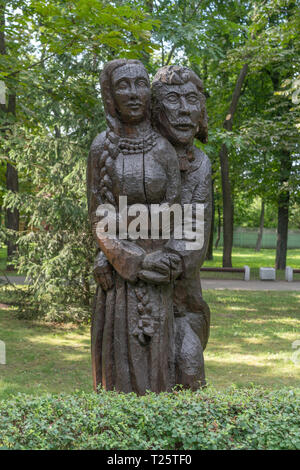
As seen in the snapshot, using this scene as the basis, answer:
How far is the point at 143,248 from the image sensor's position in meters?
3.99

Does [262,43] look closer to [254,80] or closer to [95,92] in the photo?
[95,92]

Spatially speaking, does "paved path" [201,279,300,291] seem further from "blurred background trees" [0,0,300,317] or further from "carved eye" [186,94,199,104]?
"carved eye" [186,94,199,104]

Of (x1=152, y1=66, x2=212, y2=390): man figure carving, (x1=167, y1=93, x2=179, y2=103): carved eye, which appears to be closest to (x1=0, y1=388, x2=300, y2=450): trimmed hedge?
(x1=152, y1=66, x2=212, y2=390): man figure carving

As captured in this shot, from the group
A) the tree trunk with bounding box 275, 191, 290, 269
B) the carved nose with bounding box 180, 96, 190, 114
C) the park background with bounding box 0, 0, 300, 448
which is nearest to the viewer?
the park background with bounding box 0, 0, 300, 448

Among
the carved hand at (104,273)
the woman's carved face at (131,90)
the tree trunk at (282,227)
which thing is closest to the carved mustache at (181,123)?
the woman's carved face at (131,90)

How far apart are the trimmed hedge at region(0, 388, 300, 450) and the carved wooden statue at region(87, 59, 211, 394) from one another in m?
0.66

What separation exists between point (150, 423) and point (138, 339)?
0.98 m

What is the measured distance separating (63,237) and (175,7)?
672cm

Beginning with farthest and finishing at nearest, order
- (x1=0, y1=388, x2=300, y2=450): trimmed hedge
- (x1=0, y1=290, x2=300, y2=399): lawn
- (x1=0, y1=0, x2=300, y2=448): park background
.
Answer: (x1=0, y1=290, x2=300, y2=399): lawn, (x1=0, y1=0, x2=300, y2=448): park background, (x1=0, y1=388, x2=300, y2=450): trimmed hedge

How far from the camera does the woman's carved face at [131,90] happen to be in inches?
152

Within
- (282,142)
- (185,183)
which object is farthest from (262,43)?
(185,183)

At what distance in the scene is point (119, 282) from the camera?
3.95 metres

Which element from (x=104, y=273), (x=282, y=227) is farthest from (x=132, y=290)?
(x=282, y=227)

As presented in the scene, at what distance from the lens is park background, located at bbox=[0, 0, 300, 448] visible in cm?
300
